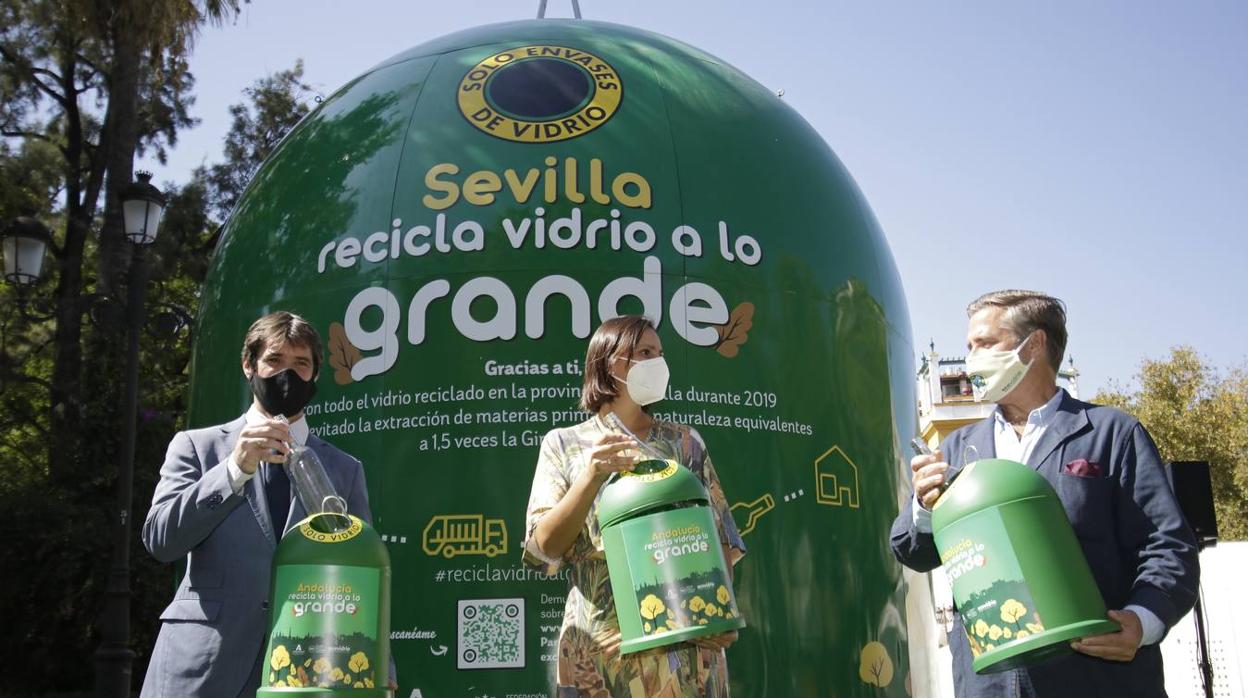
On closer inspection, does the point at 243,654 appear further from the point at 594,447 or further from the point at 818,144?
the point at 818,144

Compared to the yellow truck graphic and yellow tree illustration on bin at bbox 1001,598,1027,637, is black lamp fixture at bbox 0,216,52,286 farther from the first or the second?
yellow tree illustration on bin at bbox 1001,598,1027,637

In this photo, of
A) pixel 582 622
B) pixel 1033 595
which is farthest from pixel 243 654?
pixel 1033 595

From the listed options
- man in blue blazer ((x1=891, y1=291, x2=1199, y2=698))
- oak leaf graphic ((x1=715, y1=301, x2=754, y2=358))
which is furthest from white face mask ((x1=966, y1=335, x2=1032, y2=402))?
oak leaf graphic ((x1=715, y1=301, x2=754, y2=358))

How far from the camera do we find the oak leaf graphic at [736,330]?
6.18 m

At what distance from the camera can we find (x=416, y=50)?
7.58 m

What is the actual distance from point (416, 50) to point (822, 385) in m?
3.65

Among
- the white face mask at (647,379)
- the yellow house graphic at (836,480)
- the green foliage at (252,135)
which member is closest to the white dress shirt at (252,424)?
the white face mask at (647,379)

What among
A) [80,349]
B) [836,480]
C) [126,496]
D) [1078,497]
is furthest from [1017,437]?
[80,349]

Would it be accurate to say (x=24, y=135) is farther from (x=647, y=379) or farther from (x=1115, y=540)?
(x=1115, y=540)

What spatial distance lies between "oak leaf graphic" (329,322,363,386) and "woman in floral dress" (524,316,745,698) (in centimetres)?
303

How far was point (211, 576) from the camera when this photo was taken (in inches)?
129

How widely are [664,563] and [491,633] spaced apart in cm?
301

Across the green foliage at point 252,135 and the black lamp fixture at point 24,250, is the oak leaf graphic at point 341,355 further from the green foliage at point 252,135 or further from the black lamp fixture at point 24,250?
the green foliage at point 252,135

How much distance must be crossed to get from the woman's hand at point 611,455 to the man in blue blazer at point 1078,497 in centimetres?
85
